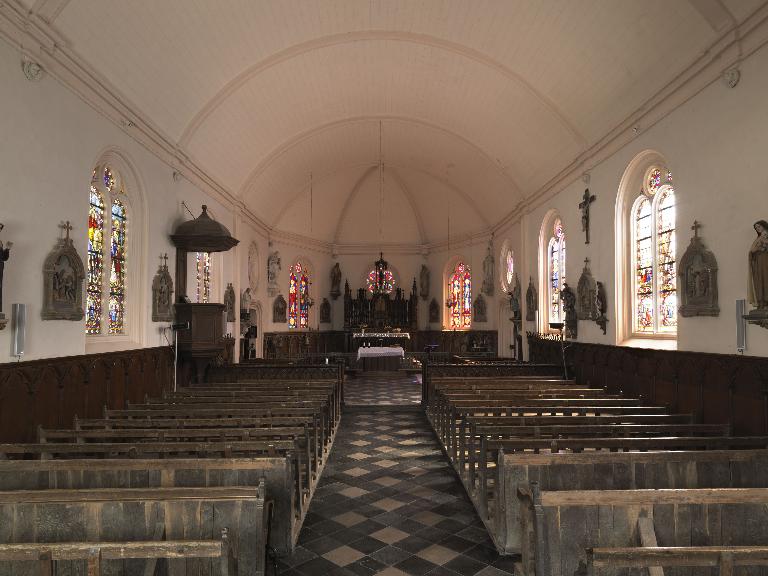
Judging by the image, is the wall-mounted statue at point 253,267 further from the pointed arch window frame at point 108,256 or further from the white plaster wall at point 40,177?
the white plaster wall at point 40,177

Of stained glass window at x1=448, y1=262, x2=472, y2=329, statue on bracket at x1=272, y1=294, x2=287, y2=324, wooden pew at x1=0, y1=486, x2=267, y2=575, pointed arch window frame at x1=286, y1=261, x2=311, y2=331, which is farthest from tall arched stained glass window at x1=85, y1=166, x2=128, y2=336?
stained glass window at x1=448, y1=262, x2=472, y2=329

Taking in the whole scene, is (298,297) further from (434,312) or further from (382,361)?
(434,312)

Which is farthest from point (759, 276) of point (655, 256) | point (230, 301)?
point (230, 301)

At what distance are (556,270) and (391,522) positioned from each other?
12.1m

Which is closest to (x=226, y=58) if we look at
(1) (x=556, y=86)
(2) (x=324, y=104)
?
(2) (x=324, y=104)

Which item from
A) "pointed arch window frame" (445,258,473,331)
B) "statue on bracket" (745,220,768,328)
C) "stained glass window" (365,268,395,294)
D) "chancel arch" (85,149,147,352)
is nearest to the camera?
"statue on bracket" (745,220,768,328)

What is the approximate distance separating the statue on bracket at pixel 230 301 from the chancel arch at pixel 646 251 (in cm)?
1118

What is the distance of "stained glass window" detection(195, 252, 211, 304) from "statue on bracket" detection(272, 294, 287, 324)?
7093 millimetres

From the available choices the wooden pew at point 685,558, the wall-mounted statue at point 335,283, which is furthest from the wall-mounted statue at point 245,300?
the wooden pew at point 685,558

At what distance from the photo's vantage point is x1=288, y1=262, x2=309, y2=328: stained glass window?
968 inches

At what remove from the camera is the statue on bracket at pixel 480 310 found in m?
23.7

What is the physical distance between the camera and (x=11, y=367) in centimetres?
698

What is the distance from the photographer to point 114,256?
10.7 meters

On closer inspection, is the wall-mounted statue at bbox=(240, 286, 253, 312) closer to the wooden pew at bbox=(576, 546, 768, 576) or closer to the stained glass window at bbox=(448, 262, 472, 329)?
the stained glass window at bbox=(448, 262, 472, 329)
